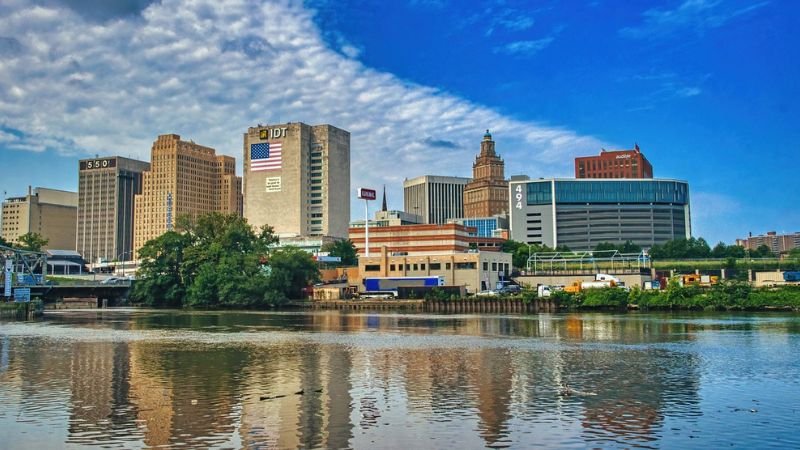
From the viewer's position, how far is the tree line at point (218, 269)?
141000 millimetres

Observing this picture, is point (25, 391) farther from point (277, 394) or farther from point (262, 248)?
point (262, 248)

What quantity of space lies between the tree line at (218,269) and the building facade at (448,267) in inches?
559

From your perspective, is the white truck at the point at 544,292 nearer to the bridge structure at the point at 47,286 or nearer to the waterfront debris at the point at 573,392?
the waterfront debris at the point at 573,392

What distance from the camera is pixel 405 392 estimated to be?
35.0 meters

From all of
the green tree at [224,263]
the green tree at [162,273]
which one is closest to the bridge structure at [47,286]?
the green tree at [162,273]

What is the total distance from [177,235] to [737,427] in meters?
142

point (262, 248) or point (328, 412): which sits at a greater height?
point (262, 248)

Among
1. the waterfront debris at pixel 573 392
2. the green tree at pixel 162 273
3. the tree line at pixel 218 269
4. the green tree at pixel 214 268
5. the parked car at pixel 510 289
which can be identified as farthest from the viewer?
the green tree at pixel 162 273

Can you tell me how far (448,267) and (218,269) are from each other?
47.2 metres

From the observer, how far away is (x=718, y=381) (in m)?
38.2

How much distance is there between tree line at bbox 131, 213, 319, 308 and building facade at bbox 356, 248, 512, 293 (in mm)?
14203

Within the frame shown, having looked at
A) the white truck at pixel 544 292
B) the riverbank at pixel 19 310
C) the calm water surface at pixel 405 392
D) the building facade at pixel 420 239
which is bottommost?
the calm water surface at pixel 405 392

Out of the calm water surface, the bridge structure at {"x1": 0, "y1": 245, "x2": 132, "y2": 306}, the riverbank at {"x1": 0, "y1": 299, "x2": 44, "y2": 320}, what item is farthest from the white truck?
the bridge structure at {"x1": 0, "y1": 245, "x2": 132, "y2": 306}

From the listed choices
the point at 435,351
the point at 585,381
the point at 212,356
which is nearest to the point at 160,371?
the point at 212,356
